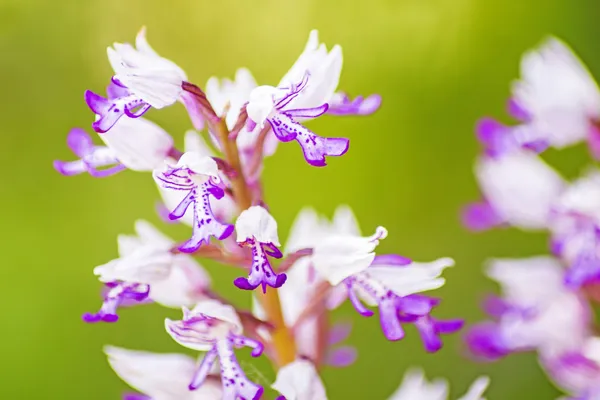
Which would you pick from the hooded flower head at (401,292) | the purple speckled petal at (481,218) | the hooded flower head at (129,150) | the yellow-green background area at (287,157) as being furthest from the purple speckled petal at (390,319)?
the yellow-green background area at (287,157)

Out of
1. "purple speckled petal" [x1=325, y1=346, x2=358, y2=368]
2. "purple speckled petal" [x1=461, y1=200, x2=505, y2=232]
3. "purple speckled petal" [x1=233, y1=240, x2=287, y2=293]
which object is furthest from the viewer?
"purple speckled petal" [x1=461, y1=200, x2=505, y2=232]

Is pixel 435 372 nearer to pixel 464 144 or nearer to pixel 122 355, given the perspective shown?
pixel 464 144

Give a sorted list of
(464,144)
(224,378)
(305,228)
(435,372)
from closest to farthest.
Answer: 1. (224,378)
2. (305,228)
3. (435,372)
4. (464,144)

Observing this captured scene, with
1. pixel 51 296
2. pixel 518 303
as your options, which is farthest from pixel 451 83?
pixel 518 303

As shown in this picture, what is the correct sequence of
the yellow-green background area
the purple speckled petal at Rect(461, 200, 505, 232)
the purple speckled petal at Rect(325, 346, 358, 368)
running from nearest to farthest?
the purple speckled petal at Rect(325, 346, 358, 368) → the purple speckled petal at Rect(461, 200, 505, 232) → the yellow-green background area

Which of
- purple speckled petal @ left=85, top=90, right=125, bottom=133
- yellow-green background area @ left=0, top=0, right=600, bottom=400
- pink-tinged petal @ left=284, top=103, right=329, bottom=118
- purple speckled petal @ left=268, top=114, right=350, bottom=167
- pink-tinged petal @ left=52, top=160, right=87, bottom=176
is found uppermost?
yellow-green background area @ left=0, top=0, right=600, bottom=400

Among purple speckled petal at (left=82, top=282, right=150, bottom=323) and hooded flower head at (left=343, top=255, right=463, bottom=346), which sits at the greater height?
purple speckled petal at (left=82, top=282, right=150, bottom=323)

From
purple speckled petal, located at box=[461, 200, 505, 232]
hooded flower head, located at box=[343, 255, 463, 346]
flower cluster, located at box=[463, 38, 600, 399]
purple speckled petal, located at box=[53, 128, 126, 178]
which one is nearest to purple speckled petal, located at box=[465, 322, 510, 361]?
flower cluster, located at box=[463, 38, 600, 399]

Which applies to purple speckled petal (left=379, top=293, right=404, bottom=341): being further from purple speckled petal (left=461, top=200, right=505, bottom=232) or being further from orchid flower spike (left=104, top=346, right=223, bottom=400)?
purple speckled petal (left=461, top=200, right=505, bottom=232)
